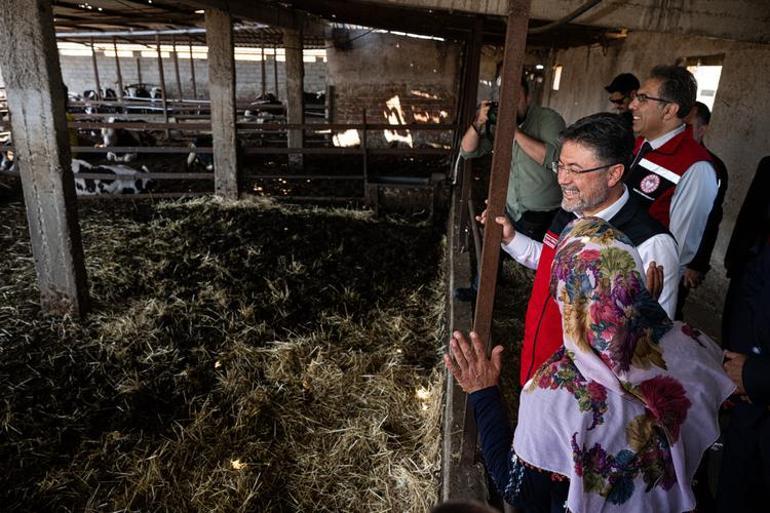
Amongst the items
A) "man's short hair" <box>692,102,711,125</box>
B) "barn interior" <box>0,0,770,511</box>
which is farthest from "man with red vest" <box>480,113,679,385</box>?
"man's short hair" <box>692,102,711,125</box>

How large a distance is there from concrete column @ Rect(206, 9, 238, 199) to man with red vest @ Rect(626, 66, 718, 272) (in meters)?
6.00

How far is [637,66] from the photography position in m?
7.04

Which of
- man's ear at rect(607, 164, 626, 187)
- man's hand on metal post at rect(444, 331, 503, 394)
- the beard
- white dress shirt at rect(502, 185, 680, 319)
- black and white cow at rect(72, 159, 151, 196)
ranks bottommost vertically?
black and white cow at rect(72, 159, 151, 196)

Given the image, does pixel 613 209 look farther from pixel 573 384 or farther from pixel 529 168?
pixel 529 168

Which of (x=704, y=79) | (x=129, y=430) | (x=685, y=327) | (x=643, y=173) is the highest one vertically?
(x=704, y=79)

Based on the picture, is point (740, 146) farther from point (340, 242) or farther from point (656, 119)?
point (340, 242)

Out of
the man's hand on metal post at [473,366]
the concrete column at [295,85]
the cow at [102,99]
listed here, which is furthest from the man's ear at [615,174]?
the cow at [102,99]

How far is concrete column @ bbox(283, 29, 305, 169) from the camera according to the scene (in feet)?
32.4

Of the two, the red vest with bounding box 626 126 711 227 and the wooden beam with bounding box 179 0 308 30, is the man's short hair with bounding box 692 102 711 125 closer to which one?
the red vest with bounding box 626 126 711 227

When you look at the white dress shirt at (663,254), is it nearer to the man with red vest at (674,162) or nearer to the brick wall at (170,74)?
the man with red vest at (674,162)

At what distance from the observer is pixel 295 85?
33.8ft

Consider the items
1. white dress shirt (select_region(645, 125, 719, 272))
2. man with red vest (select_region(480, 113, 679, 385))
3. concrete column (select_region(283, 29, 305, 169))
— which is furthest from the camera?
concrete column (select_region(283, 29, 305, 169))

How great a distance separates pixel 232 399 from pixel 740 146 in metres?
4.75

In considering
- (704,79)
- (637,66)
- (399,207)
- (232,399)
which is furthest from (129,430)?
(637,66)
